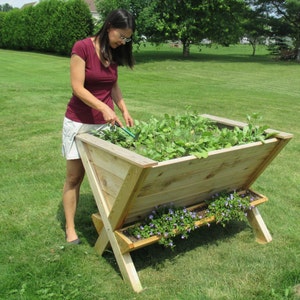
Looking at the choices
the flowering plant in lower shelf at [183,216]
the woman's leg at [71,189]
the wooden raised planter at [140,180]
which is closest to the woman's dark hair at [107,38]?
the wooden raised planter at [140,180]

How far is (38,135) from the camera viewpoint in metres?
6.65

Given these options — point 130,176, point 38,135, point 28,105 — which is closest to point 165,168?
point 130,176

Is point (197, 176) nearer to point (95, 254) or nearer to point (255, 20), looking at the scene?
point (95, 254)

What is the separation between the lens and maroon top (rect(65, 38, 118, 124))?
2.78 m

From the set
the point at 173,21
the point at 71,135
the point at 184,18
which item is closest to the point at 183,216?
the point at 71,135

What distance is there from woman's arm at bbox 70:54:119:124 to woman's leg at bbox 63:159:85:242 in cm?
53

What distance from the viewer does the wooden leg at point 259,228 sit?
3.50 metres

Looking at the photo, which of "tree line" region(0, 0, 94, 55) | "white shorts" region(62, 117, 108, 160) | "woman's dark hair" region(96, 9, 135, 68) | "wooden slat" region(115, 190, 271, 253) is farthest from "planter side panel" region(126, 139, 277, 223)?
"tree line" region(0, 0, 94, 55)

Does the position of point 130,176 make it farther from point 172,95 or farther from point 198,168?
point 172,95

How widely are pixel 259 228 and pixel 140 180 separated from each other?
1620mm

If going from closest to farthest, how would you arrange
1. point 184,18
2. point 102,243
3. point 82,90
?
point 82,90 → point 102,243 → point 184,18

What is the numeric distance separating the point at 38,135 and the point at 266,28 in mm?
23751

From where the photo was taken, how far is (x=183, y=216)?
9.52 feet

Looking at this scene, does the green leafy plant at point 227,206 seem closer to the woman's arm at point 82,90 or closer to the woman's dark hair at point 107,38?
the woman's arm at point 82,90
